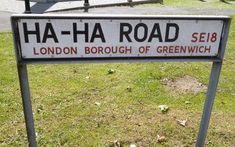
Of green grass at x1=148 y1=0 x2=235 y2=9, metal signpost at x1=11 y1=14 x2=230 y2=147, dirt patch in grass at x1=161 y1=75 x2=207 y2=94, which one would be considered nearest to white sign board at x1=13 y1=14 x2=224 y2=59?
metal signpost at x1=11 y1=14 x2=230 y2=147

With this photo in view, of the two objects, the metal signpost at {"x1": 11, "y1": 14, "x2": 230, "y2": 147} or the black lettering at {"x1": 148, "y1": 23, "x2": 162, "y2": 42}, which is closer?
the metal signpost at {"x1": 11, "y1": 14, "x2": 230, "y2": 147}

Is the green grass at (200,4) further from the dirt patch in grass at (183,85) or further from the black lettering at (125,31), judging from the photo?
the black lettering at (125,31)

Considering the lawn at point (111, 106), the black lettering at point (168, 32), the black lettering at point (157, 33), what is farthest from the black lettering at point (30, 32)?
the lawn at point (111, 106)

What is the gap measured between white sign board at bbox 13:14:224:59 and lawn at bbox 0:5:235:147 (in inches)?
65.0

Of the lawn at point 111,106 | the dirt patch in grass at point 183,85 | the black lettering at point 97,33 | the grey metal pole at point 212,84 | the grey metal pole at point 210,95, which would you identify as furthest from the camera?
the dirt patch in grass at point 183,85

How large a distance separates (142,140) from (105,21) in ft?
6.59

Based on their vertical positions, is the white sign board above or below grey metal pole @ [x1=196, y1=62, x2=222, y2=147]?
above

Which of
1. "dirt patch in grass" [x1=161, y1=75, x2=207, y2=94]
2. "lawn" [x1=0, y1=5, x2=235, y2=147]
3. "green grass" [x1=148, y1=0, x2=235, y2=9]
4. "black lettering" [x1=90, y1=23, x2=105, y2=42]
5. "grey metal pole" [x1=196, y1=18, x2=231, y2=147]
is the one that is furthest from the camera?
"green grass" [x1=148, y1=0, x2=235, y2=9]

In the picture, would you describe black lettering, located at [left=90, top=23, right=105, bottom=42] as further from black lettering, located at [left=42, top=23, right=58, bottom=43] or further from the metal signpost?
black lettering, located at [left=42, top=23, right=58, bottom=43]

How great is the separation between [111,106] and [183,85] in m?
1.61

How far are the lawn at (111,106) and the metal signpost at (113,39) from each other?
1.44m

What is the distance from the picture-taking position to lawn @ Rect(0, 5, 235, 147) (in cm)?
403

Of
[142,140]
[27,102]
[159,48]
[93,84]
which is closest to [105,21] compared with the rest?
[159,48]

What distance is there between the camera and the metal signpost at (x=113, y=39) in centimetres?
247
